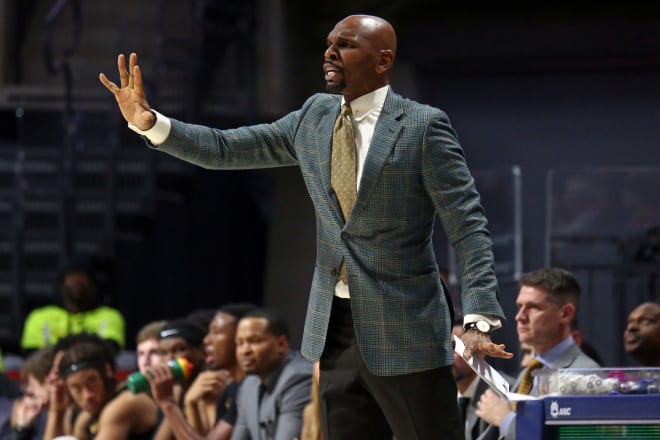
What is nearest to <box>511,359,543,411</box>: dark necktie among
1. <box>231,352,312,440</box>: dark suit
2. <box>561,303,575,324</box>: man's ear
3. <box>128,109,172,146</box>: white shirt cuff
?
<box>561,303,575,324</box>: man's ear

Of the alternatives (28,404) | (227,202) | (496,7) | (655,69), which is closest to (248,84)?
(227,202)

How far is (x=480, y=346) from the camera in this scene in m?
3.27

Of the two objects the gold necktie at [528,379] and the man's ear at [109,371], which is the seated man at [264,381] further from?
the gold necktie at [528,379]

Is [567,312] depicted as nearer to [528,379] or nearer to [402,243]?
[528,379]

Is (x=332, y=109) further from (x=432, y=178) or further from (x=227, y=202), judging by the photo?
(x=227, y=202)

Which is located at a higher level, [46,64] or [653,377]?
[46,64]

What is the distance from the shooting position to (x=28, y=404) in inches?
306

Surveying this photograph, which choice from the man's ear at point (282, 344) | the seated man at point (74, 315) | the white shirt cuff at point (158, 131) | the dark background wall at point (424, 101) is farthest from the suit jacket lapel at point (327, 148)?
the seated man at point (74, 315)

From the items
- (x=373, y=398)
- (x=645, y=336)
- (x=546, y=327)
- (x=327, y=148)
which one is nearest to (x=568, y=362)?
(x=546, y=327)

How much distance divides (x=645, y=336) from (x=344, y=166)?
320cm

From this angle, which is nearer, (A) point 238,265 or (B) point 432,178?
(B) point 432,178

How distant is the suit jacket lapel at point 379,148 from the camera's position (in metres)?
3.38

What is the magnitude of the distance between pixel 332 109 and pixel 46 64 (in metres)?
7.93

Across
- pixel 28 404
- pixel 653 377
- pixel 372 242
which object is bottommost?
pixel 28 404
